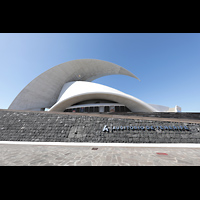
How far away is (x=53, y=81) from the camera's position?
26.0 meters

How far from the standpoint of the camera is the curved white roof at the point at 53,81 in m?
23.2

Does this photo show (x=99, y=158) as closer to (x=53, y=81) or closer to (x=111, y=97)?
(x=111, y=97)

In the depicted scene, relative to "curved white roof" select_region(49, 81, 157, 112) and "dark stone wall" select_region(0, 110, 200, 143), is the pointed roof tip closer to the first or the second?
"curved white roof" select_region(49, 81, 157, 112)

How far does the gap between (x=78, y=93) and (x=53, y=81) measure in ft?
39.9

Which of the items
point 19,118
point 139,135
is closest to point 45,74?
point 19,118

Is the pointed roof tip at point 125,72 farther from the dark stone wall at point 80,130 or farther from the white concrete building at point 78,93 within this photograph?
the dark stone wall at point 80,130

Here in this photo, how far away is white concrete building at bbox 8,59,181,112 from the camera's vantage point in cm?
1791

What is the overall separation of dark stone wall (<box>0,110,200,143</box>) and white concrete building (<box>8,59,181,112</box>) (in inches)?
333

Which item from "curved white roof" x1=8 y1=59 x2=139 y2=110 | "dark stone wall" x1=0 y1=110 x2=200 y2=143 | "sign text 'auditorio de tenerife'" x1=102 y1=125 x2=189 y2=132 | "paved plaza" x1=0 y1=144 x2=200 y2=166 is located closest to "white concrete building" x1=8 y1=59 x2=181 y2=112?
"curved white roof" x1=8 y1=59 x2=139 y2=110
